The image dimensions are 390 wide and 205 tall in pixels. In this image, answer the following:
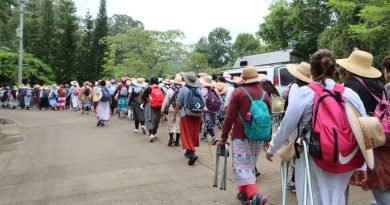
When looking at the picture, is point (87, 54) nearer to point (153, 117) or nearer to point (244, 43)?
point (244, 43)

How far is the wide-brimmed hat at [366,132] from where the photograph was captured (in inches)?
136

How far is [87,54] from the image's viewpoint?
179 feet

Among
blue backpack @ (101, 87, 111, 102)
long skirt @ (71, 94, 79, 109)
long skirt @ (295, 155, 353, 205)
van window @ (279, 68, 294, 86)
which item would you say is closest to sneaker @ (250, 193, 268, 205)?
long skirt @ (295, 155, 353, 205)

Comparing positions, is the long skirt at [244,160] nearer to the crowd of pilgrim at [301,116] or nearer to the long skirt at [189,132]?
the crowd of pilgrim at [301,116]

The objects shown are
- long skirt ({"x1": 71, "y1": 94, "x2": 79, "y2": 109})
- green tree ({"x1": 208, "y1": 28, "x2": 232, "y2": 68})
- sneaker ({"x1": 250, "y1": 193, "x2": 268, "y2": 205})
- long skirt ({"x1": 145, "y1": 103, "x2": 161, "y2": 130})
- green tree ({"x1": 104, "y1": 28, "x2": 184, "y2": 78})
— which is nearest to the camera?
sneaker ({"x1": 250, "y1": 193, "x2": 268, "y2": 205})

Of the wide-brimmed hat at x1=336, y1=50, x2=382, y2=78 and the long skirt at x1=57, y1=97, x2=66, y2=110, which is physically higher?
the wide-brimmed hat at x1=336, y1=50, x2=382, y2=78

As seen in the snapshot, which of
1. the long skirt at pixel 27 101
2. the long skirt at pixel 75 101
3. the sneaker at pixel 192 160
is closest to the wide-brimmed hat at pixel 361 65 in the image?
the sneaker at pixel 192 160

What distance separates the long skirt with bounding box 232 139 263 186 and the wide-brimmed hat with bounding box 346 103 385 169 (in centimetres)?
245

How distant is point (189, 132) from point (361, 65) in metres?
4.90

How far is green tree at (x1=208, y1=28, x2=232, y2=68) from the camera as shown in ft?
258

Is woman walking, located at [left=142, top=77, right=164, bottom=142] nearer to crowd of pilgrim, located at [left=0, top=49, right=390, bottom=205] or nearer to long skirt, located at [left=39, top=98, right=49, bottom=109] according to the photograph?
crowd of pilgrim, located at [left=0, top=49, right=390, bottom=205]

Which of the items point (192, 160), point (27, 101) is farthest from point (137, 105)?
point (27, 101)

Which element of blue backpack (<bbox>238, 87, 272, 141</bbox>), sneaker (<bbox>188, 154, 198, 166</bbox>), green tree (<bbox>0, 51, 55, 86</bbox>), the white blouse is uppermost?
green tree (<bbox>0, 51, 55, 86</bbox>)

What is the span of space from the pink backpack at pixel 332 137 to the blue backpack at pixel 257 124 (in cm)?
209
